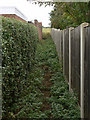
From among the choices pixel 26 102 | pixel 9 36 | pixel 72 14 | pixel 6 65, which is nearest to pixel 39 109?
pixel 26 102

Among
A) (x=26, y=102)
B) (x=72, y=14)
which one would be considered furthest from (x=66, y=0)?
(x=26, y=102)

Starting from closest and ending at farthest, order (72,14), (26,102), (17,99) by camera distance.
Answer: (26,102) → (17,99) → (72,14)

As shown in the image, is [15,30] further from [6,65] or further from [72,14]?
[72,14]

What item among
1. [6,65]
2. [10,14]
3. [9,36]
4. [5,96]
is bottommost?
[5,96]

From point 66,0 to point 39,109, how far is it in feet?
22.0

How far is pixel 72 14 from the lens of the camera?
1162cm

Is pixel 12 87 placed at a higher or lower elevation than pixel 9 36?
lower

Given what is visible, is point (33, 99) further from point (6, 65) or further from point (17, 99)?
point (6, 65)

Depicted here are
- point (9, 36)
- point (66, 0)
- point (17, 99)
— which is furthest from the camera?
point (66, 0)

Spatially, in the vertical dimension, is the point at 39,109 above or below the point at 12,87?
below

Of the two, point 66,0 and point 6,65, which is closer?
point 6,65

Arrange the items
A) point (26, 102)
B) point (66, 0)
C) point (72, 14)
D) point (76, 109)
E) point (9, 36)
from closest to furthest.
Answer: point (76, 109)
point (9, 36)
point (26, 102)
point (66, 0)
point (72, 14)

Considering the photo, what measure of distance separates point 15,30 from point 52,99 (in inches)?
74.1

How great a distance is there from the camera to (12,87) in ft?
16.4
